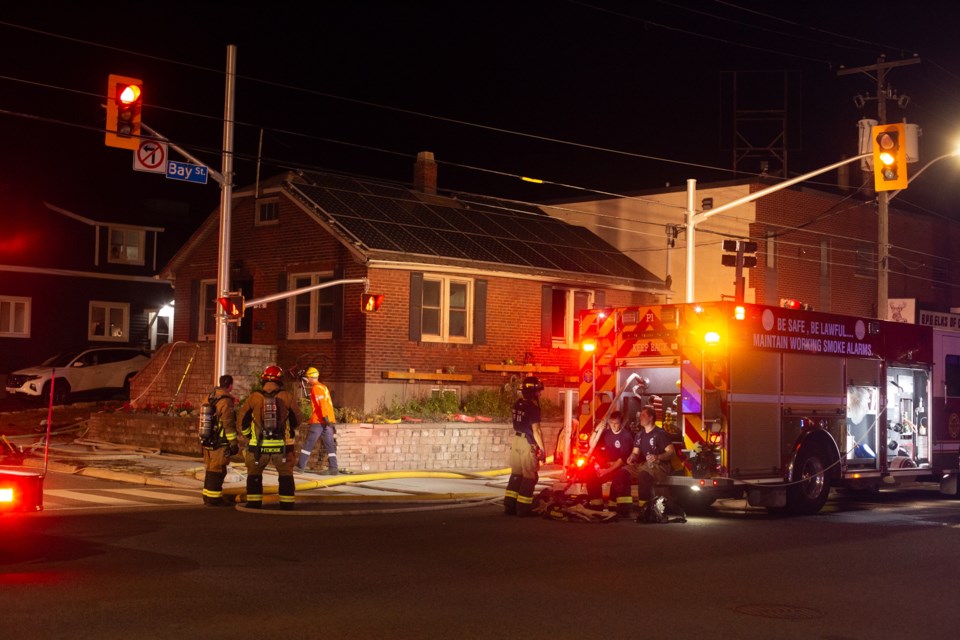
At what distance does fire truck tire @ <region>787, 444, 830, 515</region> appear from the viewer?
1524cm

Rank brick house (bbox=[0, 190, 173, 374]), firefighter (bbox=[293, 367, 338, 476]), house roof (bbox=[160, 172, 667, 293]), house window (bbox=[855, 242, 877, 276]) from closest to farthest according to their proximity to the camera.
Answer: firefighter (bbox=[293, 367, 338, 476]), house roof (bbox=[160, 172, 667, 293]), house window (bbox=[855, 242, 877, 276]), brick house (bbox=[0, 190, 173, 374])

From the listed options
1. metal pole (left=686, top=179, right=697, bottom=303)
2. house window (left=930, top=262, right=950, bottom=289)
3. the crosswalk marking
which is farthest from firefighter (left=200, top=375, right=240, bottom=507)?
house window (left=930, top=262, right=950, bottom=289)

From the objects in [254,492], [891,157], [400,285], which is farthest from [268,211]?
[891,157]

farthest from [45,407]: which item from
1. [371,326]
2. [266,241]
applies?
[371,326]

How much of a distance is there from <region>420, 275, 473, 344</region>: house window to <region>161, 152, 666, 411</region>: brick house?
33 mm

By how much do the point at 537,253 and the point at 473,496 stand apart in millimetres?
12890

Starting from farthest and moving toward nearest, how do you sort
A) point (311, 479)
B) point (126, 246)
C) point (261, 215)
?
point (126, 246) → point (261, 215) → point (311, 479)

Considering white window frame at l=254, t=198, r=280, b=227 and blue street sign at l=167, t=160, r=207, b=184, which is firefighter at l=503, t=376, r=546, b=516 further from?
white window frame at l=254, t=198, r=280, b=227

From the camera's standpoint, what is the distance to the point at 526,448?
14055mm

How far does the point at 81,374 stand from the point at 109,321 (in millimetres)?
8761

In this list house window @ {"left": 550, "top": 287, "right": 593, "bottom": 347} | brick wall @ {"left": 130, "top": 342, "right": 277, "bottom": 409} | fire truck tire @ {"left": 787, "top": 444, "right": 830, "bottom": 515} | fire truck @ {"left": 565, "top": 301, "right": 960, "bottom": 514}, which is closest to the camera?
fire truck @ {"left": 565, "top": 301, "right": 960, "bottom": 514}

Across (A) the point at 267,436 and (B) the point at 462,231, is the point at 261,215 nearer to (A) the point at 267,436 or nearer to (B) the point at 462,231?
(B) the point at 462,231

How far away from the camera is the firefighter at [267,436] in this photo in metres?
13.8

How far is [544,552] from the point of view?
10969 millimetres
